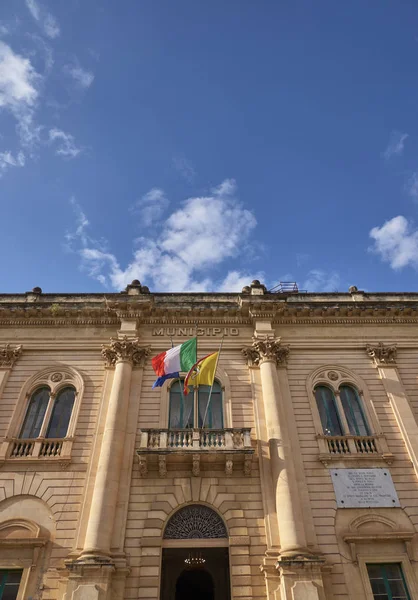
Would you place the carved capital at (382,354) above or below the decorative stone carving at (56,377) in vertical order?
above

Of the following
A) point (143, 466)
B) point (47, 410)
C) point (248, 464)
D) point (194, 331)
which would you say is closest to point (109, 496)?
point (143, 466)

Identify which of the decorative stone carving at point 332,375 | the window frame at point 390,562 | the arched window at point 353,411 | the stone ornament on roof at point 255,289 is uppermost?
the stone ornament on roof at point 255,289

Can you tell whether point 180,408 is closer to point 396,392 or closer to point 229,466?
point 229,466

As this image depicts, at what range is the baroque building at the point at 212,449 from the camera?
12672 millimetres

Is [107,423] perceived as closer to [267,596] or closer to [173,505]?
[173,505]

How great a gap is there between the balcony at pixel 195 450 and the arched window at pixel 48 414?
3590 mm

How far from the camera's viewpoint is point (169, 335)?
18391 millimetres

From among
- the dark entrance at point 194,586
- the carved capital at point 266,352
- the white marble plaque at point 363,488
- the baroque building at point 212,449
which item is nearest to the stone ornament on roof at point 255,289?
the baroque building at point 212,449

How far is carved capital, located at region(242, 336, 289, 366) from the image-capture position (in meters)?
17.3

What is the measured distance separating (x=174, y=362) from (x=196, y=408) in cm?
229

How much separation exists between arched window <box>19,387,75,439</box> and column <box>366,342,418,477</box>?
12.9 m

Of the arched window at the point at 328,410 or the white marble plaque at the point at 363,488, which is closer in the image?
the white marble plaque at the point at 363,488

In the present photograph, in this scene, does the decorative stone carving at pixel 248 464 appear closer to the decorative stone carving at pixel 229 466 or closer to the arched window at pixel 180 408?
the decorative stone carving at pixel 229 466

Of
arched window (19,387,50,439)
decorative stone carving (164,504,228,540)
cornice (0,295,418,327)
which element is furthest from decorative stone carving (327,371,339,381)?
arched window (19,387,50,439)
